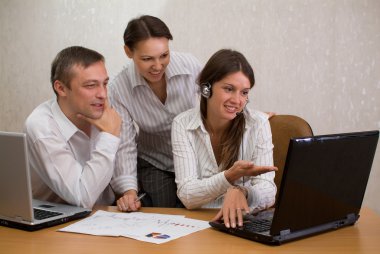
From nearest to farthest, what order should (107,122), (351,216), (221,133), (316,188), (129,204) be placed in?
1. (316,188)
2. (351,216)
3. (129,204)
4. (107,122)
5. (221,133)

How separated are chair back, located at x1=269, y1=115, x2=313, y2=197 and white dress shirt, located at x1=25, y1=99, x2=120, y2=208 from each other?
0.75 meters

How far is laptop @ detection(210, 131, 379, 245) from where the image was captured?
54.4 inches

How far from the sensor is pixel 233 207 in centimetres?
164

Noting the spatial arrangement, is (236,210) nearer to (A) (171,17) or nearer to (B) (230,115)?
(B) (230,115)

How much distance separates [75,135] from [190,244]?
2.61ft

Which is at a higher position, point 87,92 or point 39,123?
point 87,92

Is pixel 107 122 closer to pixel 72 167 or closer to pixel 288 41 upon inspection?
pixel 72 167

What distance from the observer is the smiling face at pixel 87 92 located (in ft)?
6.72

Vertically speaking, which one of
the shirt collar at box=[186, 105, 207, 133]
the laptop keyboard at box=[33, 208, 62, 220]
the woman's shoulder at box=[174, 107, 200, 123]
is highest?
the woman's shoulder at box=[174, 107, 200, 123]

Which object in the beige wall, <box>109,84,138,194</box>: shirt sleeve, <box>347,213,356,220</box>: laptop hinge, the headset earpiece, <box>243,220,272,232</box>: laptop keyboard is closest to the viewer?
<box>243,220,272,232</box>: laptop keyboard

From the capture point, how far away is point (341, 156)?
1475 mm

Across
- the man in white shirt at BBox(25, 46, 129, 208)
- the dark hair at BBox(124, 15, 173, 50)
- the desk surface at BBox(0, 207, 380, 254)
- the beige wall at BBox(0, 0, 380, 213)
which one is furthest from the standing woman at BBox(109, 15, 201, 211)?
the beige wall at BBox(0, 0, 380, 213)

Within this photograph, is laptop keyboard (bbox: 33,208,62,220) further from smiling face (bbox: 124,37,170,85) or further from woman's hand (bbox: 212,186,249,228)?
smiling face (bbox: 124,37,170,85)

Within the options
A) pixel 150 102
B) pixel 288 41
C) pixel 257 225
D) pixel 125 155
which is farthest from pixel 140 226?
pixel 288 41
